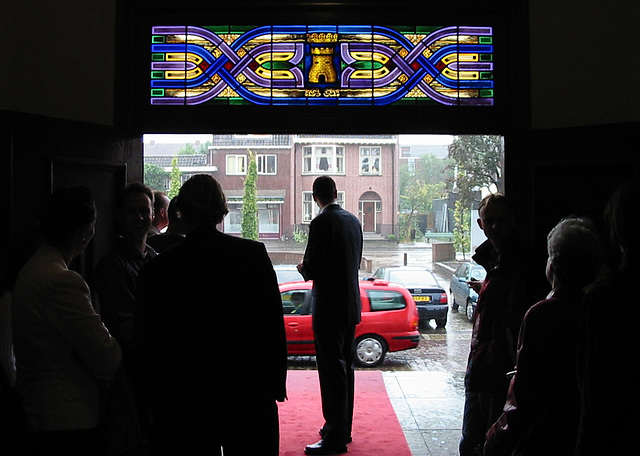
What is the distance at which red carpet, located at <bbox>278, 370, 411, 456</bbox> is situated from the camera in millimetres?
3836

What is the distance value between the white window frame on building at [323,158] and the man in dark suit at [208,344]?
59.4 ft

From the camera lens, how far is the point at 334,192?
3.71m

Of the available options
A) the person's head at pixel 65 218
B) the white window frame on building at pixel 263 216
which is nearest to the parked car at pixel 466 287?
the white window frame on building at pixel 263 216

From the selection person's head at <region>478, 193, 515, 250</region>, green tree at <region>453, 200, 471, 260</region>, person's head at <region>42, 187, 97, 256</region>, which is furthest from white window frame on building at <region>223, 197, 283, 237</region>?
person's head at <region>42, 187, 97, 256</region>

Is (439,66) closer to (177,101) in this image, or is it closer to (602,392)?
(177,101)

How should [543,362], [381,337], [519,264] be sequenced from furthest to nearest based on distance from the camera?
[381,337]
[519,264]
[543,362]

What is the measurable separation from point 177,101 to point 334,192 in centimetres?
110

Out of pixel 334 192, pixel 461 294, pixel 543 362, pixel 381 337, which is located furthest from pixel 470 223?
pixel 543 362

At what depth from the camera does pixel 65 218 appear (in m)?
1.85

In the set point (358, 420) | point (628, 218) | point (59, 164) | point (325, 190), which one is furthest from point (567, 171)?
point (358, 420)

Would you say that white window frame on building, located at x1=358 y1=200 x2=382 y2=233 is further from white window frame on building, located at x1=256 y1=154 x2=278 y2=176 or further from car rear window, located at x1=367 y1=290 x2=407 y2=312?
car rear window, located at x1=367 y1=290 x2=407 y2=312

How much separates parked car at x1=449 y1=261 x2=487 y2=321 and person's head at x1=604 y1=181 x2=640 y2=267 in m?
10.6

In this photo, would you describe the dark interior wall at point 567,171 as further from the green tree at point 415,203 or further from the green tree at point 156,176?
the green tree at point 415,203

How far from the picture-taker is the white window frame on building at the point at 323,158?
19844mm
